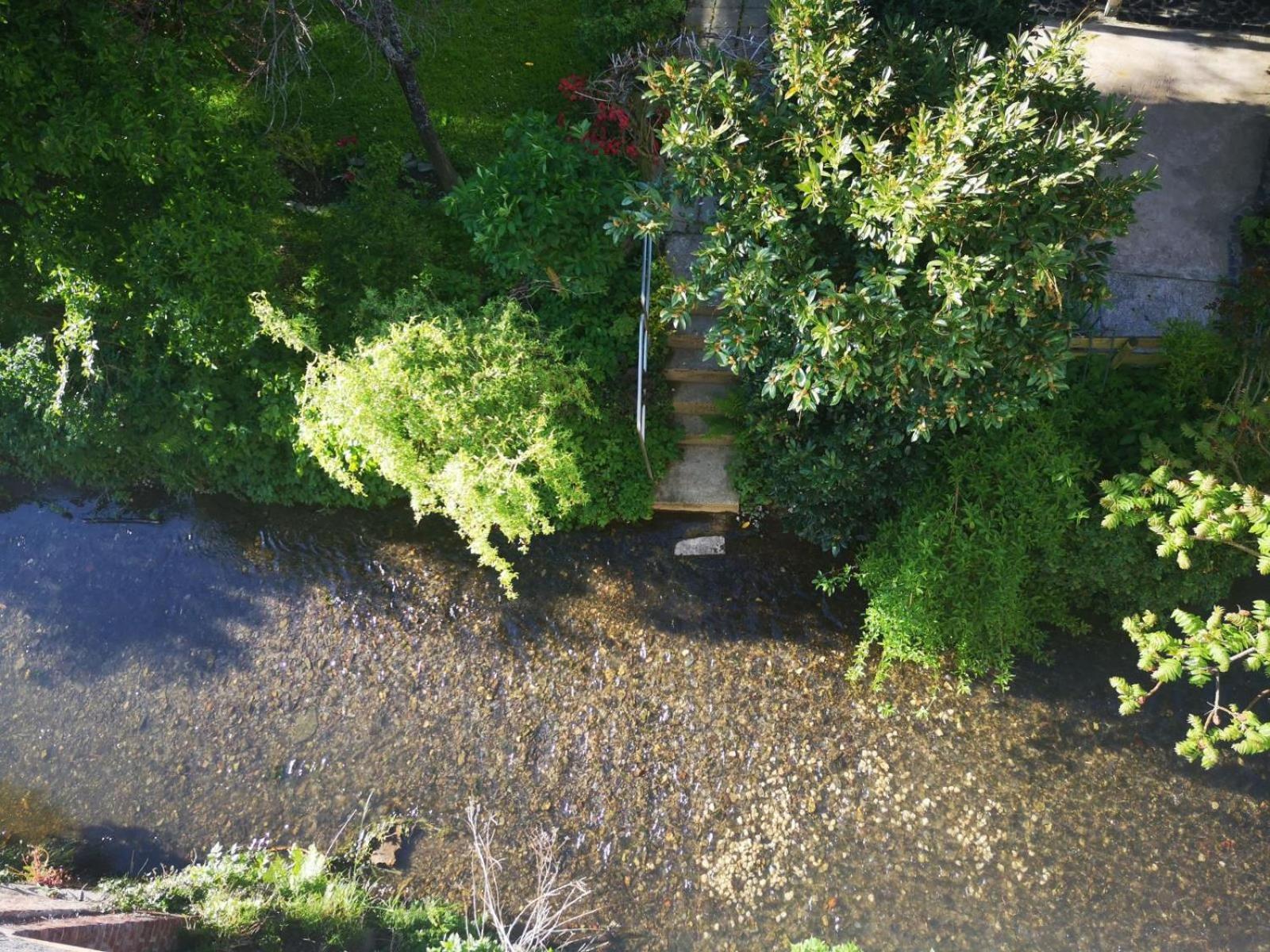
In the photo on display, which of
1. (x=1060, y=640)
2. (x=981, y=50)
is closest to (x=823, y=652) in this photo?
(x=1060, y=640)

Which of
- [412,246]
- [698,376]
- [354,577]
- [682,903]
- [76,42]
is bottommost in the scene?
[682,903]

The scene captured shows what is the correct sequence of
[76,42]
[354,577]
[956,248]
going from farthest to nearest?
[354,577] < [76,42] < [956,248]

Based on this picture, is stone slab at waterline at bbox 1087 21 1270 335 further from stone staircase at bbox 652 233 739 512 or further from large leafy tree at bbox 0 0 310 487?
large leafy tree at bbox 0 0 310 487

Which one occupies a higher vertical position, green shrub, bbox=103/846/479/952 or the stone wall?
the stone wall

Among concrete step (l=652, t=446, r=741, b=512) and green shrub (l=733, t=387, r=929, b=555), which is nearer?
green shrub (l=733, t=387, r=929, b=555)

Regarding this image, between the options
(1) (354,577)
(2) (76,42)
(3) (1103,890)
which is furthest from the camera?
(1) (354,577)

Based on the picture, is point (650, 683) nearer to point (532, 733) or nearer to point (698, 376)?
point (532, 733)

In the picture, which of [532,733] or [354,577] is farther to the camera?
[354,577]

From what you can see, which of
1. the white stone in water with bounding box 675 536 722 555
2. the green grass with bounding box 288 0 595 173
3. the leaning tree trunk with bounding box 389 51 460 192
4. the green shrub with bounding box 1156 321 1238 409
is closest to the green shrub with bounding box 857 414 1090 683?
the green shrub with bounding box 1156 321 1238 409
